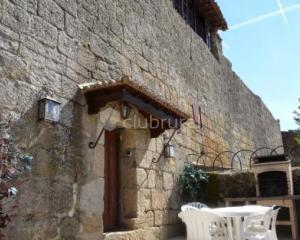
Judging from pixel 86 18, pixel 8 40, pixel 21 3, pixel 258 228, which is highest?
pixel 86 18

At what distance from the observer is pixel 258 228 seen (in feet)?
12.2

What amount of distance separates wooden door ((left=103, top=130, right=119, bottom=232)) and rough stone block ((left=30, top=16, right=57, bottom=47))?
1.38 metres

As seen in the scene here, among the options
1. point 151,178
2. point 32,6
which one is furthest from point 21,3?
point 151,178

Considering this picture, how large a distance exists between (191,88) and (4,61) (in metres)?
4.57

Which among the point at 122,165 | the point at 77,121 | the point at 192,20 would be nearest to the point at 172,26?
the point at 192,20

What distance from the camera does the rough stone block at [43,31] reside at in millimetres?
3264

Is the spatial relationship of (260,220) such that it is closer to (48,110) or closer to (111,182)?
(111,182)

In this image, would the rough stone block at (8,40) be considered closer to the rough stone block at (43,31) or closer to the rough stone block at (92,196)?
the rough stone block at (43,31)

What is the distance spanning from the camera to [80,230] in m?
3.44

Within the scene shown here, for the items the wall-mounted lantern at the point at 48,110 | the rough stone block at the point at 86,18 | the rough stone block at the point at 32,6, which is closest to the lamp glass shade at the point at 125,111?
the rough stone block at the point at 86,18

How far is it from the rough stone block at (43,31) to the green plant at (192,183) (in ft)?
10.3

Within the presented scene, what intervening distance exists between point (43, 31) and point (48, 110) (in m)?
0.75

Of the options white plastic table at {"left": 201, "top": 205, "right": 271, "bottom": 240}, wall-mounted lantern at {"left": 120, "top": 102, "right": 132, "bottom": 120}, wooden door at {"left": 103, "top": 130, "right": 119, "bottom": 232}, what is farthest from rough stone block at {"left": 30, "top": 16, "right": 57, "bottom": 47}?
white plastic table at {"left": 201, "top": 205, "right": 271, "bottom": 240}

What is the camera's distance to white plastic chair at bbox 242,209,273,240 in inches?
139
